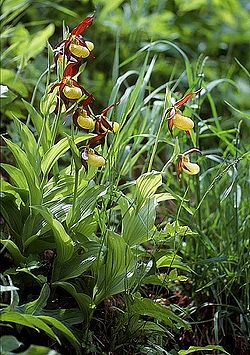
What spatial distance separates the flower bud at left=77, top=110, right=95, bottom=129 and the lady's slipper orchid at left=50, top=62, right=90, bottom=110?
0.03 metres

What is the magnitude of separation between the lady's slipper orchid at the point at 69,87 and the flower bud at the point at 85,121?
26 millimetres

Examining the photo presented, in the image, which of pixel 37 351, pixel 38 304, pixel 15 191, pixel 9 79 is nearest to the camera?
pixel 37 351

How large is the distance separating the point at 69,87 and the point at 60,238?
21 cm

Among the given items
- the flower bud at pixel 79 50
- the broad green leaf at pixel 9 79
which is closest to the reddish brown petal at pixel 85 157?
the flower bud at pixel 79 50

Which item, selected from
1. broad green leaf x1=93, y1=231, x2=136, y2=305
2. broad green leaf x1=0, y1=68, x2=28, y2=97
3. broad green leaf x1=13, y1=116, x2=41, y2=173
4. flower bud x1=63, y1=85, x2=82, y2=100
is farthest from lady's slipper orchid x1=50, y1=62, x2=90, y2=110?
broad green leaf x1=0, y1=68, x2=28, y2=97

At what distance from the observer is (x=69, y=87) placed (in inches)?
31.2

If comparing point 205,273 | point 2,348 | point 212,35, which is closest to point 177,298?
point 205,273

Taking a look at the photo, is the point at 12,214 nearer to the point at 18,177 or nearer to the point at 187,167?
the point at 18,177

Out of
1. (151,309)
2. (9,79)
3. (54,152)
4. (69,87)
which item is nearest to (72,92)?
(69,87)

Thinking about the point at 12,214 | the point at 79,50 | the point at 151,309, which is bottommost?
the point at 151,309

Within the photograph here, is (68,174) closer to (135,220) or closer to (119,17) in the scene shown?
(135,220)

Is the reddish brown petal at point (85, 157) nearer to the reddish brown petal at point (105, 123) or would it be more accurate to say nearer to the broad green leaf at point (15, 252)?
the reddish brown petal at point (105, 123)

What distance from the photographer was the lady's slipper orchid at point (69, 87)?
2.57ft

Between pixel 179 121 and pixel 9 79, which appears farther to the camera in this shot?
pixel 9 79
